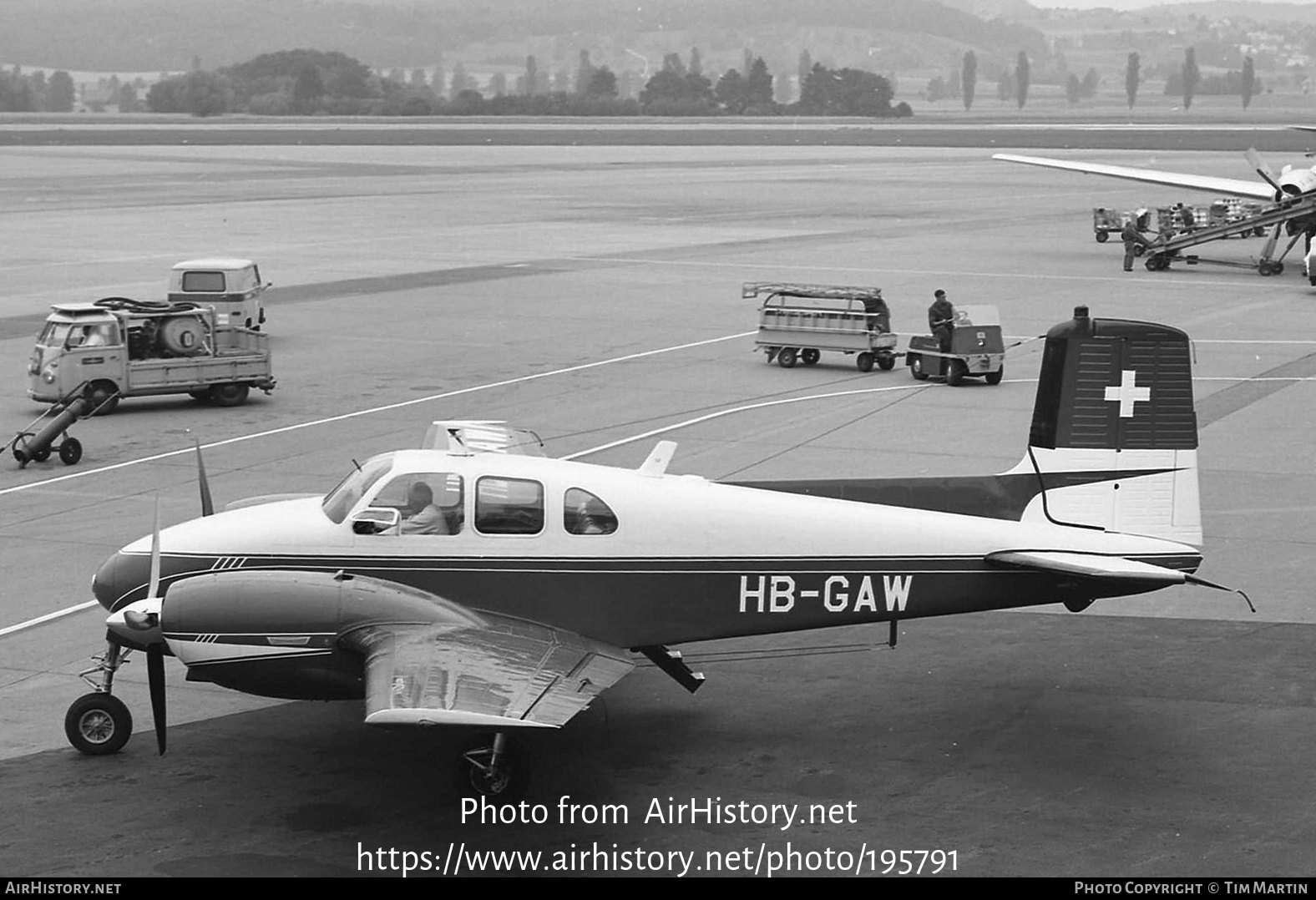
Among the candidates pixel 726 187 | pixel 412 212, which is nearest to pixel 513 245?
pixel 412 212

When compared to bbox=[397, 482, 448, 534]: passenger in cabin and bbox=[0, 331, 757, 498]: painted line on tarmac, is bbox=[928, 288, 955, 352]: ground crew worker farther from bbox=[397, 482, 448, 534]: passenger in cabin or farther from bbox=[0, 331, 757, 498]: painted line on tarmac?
bbox=[397, 482, 448, 534]: passenger in cabin

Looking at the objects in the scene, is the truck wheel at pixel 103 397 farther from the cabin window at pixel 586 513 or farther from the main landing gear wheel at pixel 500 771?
the main landing gear wheel at pixel 500 771

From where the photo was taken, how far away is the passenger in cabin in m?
14.9

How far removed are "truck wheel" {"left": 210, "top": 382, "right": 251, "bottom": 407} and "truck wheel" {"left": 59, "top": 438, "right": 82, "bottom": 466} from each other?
220 inches

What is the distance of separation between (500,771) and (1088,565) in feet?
18.5

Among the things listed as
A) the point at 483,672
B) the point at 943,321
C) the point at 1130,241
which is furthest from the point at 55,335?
the point at 1130,241

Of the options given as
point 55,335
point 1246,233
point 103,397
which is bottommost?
point 103,397

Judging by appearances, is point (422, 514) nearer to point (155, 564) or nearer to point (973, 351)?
point (155, 564)

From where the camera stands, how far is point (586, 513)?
1512 centimetres

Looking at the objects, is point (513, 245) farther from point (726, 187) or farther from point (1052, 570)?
point (1052, 570)

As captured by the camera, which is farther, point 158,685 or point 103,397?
point 103,397

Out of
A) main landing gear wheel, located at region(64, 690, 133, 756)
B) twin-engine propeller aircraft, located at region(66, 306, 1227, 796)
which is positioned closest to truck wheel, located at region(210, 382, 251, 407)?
twin-engine propeller aircraft, located at region(66, 306, 1227, 796)

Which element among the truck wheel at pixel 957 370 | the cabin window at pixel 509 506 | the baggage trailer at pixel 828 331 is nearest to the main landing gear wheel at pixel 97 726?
the cabin window at pixel 509 506

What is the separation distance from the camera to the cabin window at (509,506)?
591 inches
